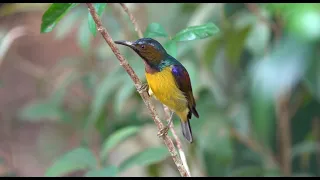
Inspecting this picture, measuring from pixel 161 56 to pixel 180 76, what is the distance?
0.18ft

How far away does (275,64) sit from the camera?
137cm

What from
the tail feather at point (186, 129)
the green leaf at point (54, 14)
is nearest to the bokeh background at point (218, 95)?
the tail feather at point (186, 129)

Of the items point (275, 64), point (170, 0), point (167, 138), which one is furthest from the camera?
point (170, 0)

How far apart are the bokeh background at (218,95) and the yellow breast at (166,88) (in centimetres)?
21

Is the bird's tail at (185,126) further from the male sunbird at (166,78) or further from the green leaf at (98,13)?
the green leaf at (98,13)

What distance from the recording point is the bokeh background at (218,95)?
1.35 m

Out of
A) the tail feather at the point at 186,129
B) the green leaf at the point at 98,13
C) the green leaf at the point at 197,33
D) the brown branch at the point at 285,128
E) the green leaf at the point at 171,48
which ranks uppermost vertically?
the green leaf at the point at 98,13

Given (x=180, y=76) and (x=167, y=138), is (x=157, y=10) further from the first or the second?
(x=167, y=138)

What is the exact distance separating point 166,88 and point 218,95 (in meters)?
1.10

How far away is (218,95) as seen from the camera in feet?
6.77

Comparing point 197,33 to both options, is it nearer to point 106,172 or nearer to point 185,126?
point 185,126

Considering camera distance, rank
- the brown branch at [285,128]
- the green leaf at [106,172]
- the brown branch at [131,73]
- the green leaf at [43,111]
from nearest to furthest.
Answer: the brown branch at [131,73]
the green leaf at [106,172]
the brown branch at [285,128]
the green leaf at [43,111]

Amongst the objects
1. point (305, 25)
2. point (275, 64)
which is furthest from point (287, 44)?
Answer: point (305, 25)

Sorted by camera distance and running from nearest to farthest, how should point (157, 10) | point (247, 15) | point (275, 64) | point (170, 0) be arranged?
1. point (275, 64)
2. point (247, 15)
3. point (170, 0)
4. point (157, 10)
